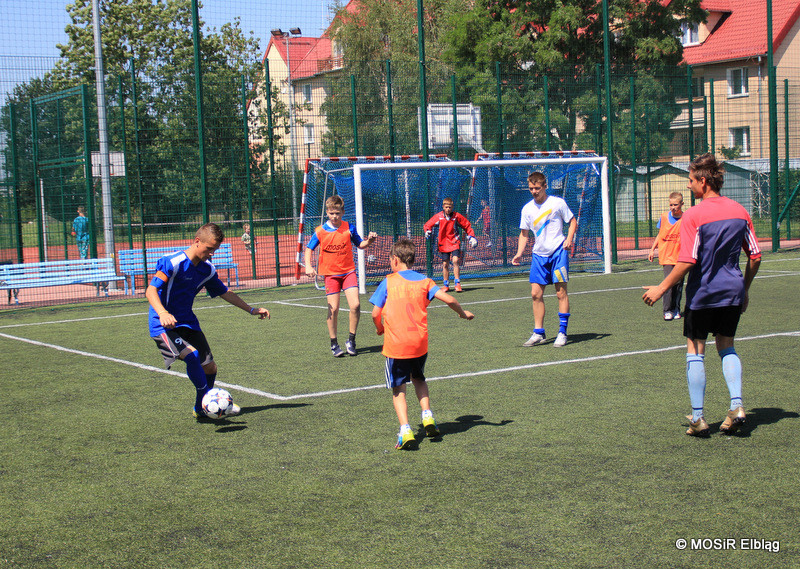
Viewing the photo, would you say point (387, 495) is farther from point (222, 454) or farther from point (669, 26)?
point (669, 26)

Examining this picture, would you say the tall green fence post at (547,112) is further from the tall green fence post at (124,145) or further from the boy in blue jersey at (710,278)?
the boy in blue jersey at (710,278)

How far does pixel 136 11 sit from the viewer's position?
3984 cm

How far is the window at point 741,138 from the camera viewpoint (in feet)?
78.0

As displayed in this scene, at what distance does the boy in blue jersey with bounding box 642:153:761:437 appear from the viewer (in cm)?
524

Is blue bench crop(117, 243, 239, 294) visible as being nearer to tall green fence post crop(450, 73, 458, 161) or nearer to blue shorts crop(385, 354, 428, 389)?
tall green fence post crop(450, 73, 458, 161)

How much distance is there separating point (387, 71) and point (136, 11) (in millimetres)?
26823

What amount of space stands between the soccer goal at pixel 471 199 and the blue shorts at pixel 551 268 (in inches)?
291

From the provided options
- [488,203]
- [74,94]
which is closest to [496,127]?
[488,203]

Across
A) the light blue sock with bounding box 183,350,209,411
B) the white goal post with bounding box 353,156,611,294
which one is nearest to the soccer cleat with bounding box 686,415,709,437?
the light blue sock with bounding box 183,350,209,411

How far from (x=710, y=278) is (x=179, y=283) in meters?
3.80

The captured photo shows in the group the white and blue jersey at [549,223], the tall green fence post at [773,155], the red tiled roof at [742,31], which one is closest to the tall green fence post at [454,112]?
the tall green fence post at [773,155]

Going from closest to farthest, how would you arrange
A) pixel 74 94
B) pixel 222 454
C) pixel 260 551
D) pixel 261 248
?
pixel 260 551 < pixel 222 454 < pixel 74 94 < pixel 261 248

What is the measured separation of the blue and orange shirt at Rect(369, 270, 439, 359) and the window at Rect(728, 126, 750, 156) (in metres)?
20.5

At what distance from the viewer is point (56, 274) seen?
16.1 meters
